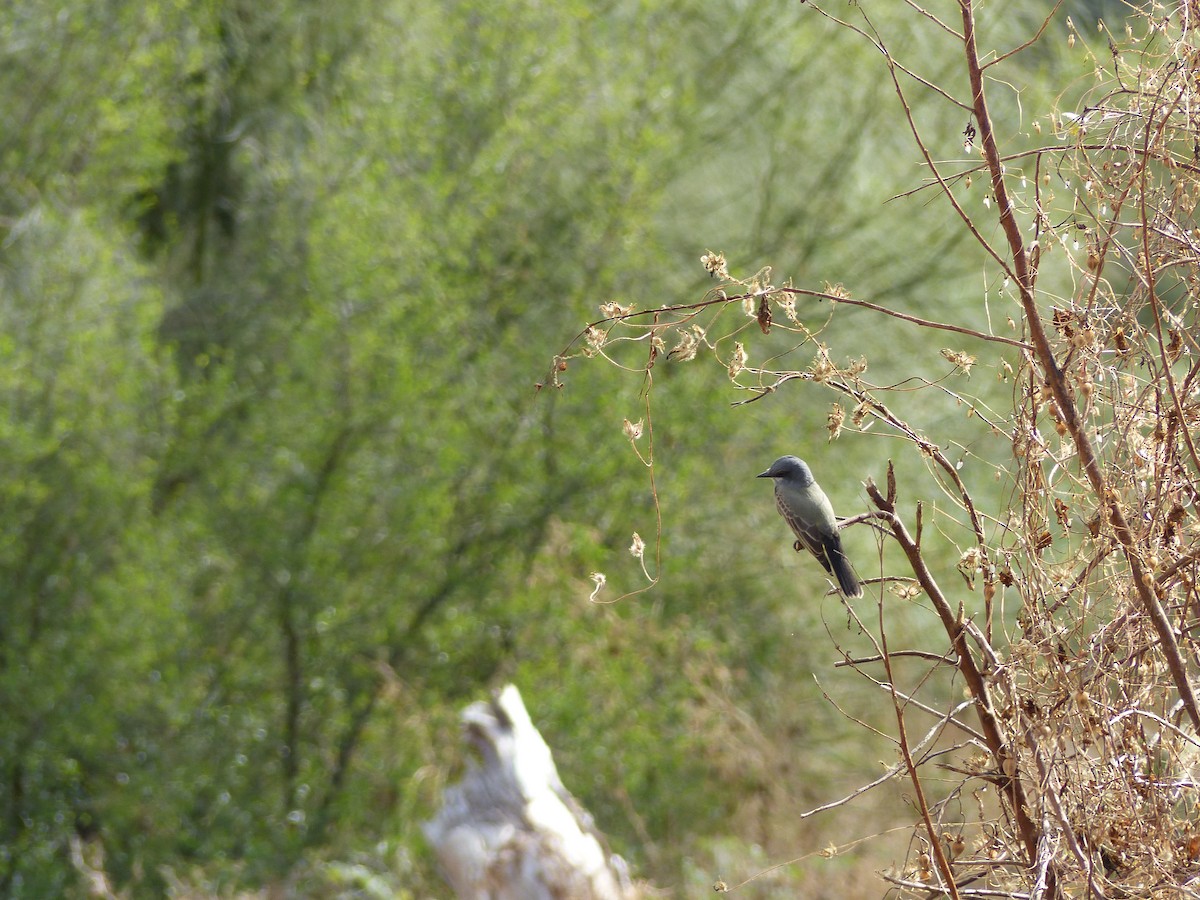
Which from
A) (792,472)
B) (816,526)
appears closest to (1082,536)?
(816,526)

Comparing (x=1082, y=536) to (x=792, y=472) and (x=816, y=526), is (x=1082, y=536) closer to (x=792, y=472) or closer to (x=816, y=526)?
(x=816, y=526)

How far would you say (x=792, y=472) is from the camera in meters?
3.27

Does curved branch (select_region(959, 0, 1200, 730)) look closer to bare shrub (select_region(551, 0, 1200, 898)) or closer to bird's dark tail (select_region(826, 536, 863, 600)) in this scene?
bare shrub (select_region(551, 0, 1200, 898))

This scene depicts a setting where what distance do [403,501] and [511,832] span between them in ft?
13.0

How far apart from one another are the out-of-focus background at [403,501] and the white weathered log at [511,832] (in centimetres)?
265

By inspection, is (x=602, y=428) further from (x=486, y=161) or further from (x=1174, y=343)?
(x=1174, y=343)

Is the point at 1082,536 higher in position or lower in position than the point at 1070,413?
lower

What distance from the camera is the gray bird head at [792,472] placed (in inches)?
126

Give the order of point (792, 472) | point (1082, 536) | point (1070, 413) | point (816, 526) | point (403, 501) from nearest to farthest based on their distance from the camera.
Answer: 1. point (1070, 413)
2. point (1082, 536)
3. point (816, 526)
4. point (792, 472)
5. point (403, 501)

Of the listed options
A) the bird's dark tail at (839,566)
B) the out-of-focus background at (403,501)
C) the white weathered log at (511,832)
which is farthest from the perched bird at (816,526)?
the out-of-focus background at (403,501)

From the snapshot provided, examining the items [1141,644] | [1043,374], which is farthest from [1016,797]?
[1043,374]

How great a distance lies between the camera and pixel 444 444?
9.20 m

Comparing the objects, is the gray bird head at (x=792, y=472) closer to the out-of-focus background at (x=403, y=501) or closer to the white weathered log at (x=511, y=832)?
the white weathered log at (x=511, y=832)

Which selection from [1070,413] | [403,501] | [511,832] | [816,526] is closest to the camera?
[1070,413]
